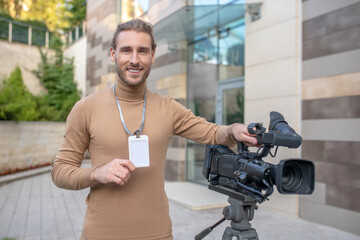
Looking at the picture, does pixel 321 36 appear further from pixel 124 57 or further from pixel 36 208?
pixel 36 208

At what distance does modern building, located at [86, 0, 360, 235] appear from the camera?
4488 millimetres

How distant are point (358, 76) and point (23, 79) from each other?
13022 mm

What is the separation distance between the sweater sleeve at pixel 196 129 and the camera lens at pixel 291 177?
32 centimetres

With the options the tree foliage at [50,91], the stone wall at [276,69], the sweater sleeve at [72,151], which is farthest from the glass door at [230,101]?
the tree foliage at [50,91]

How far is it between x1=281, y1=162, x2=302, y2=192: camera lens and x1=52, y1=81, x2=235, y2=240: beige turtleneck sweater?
587 mm

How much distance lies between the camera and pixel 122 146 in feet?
5.27

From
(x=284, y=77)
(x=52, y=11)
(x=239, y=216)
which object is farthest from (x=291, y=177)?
(x=52, y=11)

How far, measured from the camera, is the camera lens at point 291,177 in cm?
164

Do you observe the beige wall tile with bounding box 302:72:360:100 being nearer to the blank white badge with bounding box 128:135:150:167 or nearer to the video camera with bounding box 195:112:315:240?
the video camera with bounding box 195:112:315:240

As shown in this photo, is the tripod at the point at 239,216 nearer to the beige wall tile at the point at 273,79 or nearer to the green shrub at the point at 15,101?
the beige wall tile at the point at 273,79

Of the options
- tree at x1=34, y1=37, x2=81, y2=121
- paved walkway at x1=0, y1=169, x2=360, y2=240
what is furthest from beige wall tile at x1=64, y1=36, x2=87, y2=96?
paved walkway at x1=0, y1=169, x2=360, y2=240

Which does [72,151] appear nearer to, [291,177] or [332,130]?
[291,177]

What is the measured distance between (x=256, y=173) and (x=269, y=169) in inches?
2.5

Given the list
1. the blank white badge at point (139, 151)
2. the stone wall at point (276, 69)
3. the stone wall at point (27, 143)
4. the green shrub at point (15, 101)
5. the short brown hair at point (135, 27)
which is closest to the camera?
the blank white badge at point (139, 151)
